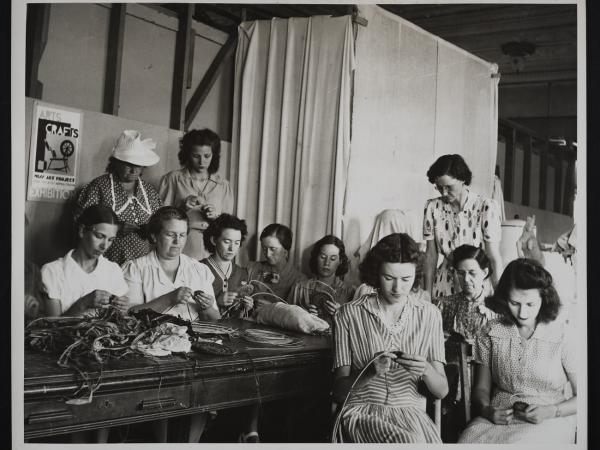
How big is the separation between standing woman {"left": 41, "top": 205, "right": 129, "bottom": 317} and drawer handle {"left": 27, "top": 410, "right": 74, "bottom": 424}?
420 mm

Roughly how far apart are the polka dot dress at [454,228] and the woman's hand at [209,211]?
2.32 feet

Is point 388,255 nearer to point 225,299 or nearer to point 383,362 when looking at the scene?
point 383,362

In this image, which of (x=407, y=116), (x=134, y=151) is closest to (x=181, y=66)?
(x=134, y=151)

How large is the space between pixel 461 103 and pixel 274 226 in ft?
2.65

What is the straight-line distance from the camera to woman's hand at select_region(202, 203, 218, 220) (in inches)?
85.6

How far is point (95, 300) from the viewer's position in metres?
1.93

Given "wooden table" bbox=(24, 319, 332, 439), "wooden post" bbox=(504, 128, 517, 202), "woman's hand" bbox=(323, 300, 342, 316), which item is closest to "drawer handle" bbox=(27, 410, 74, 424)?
"wooden table" bbox=(24, 319, 332, 439)

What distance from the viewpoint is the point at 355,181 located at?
2281mm

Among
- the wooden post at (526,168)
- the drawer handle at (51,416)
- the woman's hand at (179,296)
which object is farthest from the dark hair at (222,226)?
the wooden post at (526,168)

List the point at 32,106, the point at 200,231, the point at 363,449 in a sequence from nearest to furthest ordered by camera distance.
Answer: the point at 363,449
the point at 32,106
the point at 200,231

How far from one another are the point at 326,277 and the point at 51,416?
98 centimetres

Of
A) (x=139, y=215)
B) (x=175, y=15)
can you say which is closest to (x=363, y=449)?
(x=139, y=215)

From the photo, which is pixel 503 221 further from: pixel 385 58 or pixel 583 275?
pixel 385 58

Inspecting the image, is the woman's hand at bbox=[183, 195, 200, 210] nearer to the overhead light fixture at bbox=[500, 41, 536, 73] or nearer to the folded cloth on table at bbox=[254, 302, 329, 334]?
the folded cloth on table at bbox=[254, 302, 329, 334]
